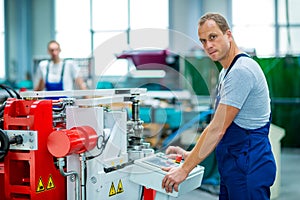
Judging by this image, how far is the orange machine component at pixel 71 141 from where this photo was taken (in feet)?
5.38

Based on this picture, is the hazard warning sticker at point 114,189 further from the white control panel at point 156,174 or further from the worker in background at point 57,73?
the worker in background at point 57,73

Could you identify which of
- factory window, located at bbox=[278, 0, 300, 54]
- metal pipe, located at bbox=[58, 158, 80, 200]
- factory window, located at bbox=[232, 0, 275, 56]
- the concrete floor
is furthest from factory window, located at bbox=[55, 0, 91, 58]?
metal pipe, located at bbox=[58, 158, 80, 200]

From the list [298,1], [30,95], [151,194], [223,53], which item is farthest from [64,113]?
[298,1]

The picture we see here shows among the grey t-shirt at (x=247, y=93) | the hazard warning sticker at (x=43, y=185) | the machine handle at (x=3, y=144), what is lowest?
the hazard warning sticker at (x=43, y=185)

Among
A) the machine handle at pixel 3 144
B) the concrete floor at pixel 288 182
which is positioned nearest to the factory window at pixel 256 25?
the concrete floor at pixel 288 182

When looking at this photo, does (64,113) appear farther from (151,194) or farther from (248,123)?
(248,123)

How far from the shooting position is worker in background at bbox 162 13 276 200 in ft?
5.45

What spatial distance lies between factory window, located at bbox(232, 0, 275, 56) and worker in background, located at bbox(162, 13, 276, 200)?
614cm

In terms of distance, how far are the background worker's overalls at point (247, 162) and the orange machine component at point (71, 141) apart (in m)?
0.51

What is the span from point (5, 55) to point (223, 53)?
8.14m

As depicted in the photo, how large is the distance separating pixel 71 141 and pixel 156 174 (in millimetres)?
340

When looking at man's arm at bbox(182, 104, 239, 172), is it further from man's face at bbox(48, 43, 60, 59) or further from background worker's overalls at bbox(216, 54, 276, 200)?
man's face at bbox(48, 43, 60, 59)

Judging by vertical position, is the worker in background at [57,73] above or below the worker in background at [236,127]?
above

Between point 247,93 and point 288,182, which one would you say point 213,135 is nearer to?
point 247,93
